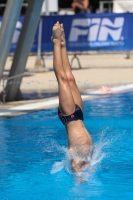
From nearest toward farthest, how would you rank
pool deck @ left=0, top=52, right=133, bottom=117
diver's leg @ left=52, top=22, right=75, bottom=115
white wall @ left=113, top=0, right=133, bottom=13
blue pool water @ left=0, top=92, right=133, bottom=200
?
blue pool water @ left=0, top=92, right=133, bottom=200, diver's leg @ left=52, top=22, right=75, bottom=115, pool deck @ left=0, top=52, right=133, bottom=117, white wall @ left=113, top=0, right=133, bottom=13

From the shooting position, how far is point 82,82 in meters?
15.2

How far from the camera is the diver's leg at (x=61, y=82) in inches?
252

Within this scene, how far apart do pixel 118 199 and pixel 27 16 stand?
666 cm

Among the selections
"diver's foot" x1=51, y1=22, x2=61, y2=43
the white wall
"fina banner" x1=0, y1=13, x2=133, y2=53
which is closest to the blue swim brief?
"diver's foot" x1=51, y1=22, x2=61, y2=43

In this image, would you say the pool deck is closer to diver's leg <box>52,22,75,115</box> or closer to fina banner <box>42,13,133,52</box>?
fina banner <box>42,13,133,52</box>

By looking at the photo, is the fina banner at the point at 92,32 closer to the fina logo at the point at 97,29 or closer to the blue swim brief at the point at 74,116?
the fina logo at the point at 97,29

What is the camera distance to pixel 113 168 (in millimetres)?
7152

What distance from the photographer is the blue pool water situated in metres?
6.27

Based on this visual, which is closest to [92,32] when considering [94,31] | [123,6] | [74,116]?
[94,31]

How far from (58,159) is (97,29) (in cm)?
1222

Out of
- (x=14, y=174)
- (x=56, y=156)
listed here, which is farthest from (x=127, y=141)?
(x=14, y=174)

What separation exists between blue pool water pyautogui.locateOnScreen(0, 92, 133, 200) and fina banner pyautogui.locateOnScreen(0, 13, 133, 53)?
8.21m

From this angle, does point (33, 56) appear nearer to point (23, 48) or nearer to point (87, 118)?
point (23, 48)

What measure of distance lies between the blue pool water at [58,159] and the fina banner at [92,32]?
8.21 m
